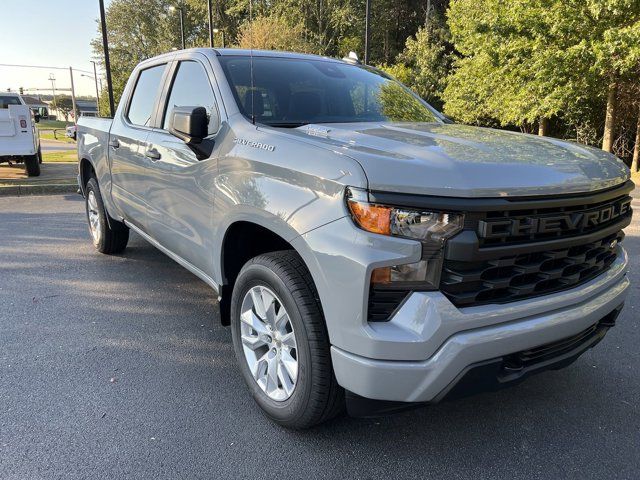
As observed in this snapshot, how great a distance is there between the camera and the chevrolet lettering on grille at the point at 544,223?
6.27 ft

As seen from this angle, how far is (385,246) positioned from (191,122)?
1459 mm

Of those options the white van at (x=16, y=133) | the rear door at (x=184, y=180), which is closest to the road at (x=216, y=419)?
the rear door at (x=184, y=180)

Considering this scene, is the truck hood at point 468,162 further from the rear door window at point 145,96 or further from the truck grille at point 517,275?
the rear door window at point 145,96

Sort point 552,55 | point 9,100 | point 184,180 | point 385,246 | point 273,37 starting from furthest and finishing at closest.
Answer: point 273,37 → point 552,55 → point 9,100 → point 184,180 → point 385,246

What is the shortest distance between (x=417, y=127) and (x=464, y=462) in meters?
1.83

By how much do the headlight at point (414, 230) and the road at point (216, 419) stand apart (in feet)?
3.15

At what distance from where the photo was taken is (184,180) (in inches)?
125

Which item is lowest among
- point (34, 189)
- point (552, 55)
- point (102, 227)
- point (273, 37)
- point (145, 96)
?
point (34, 189)

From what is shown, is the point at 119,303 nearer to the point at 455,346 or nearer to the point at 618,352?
the point at 455,346

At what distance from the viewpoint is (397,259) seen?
1.86 metres

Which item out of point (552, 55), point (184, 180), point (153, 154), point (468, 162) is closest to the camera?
point (468, 162)

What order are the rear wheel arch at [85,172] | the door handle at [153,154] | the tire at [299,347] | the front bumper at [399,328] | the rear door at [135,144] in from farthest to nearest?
the rear wheel arch at [85,172] < the rear door at [135,144] < the door handle at [153,154] < the tire at [299,347] < the front bumper at [399,328]

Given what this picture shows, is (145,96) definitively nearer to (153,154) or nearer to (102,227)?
Answer: (153,154)

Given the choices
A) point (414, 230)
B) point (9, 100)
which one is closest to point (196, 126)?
point (414, 230)
